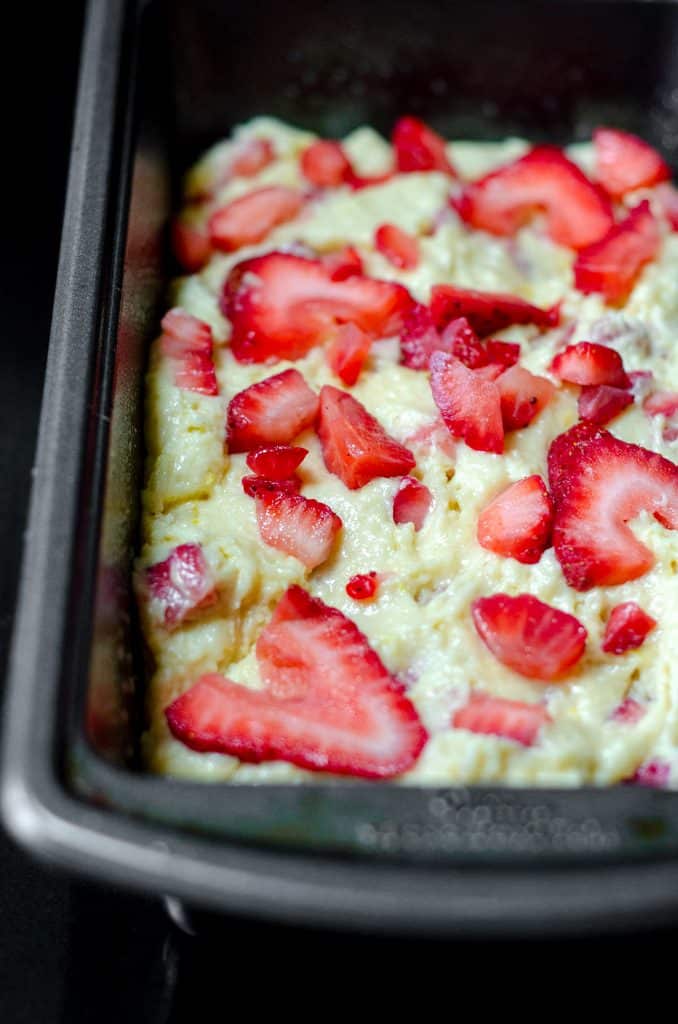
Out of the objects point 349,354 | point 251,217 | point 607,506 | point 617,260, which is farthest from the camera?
point 251,217

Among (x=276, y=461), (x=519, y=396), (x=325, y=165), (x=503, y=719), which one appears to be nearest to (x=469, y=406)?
(x=519, y=396)

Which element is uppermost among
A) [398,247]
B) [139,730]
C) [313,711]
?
[398,247]

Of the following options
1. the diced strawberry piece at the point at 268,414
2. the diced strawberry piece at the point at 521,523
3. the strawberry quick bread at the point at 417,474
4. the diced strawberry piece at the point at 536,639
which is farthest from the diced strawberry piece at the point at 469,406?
the diced strawberry piece at the point at 536,639

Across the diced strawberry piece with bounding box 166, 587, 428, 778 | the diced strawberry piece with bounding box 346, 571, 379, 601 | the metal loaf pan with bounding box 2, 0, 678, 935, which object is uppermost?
the metal loaf pan with bounding box 2, 0, 678, 935

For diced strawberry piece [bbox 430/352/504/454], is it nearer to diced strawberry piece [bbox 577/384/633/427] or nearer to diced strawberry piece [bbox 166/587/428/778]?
diced strawberry piece [bbox 577/384/633/427]

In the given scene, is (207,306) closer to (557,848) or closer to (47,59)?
(47,59)

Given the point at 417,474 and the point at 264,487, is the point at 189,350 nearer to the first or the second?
the point at 264,487

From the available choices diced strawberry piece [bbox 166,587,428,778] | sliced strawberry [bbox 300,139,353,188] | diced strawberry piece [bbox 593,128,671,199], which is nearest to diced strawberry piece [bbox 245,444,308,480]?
diced strawberry piece [bbox 166,587,428,778]
